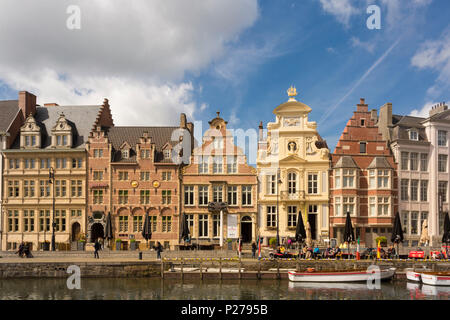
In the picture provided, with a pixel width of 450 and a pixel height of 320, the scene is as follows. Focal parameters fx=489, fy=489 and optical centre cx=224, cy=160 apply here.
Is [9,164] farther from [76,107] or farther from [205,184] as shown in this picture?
[205,184]

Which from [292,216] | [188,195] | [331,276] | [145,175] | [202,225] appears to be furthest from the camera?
[145,175]

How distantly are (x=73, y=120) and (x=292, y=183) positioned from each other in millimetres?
Result: 24374

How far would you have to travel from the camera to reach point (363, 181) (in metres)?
47.5

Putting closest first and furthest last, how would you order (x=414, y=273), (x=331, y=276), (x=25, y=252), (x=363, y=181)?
(x=331, y=276)
(x=414, y=273)
(x=25, y=252)
(x=363, y=181)

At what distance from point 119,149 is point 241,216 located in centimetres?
1409

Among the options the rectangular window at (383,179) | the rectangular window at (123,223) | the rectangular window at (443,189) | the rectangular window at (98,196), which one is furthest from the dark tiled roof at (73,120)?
the rectangular window at (443,189)

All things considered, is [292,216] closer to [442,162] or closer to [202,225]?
[202,225]

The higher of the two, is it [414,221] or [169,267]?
[414,221]

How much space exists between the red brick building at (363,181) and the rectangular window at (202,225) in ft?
39.8

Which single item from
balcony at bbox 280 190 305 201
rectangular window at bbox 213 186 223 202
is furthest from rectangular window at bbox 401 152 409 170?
rectangular window at bbox 213 186 223 202

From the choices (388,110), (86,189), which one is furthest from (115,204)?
Answer: (388,110)

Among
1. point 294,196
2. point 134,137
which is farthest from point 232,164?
point 134,137

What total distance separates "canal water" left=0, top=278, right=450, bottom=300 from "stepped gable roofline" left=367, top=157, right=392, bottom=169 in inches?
581

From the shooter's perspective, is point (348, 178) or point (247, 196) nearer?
point (348, 178)
